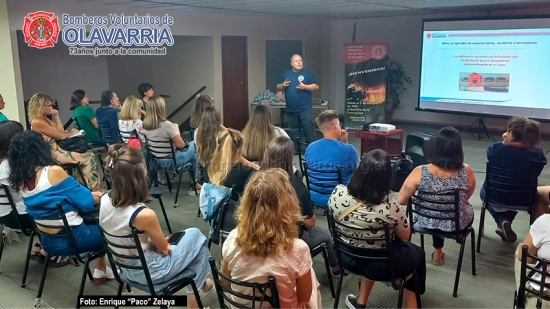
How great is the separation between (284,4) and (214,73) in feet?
8.02

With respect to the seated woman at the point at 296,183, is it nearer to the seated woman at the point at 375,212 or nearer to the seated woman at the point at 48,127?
the seated woman at the point at 375,212

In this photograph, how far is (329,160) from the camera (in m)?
3.57

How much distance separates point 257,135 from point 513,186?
6.58 feet

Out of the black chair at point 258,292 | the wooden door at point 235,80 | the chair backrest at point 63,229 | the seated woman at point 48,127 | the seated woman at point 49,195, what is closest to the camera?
the black chair at point 258,292

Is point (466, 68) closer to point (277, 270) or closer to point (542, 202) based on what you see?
point (542, 202)

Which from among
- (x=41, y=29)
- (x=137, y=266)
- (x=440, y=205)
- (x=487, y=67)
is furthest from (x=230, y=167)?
(x=487, y=67)

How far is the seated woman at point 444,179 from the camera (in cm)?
301

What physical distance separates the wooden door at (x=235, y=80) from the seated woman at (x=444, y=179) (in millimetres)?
6352

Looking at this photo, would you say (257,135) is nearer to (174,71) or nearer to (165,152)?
(165,152)

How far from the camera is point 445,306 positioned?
287cm

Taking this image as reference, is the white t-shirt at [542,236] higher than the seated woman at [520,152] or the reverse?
the reverse

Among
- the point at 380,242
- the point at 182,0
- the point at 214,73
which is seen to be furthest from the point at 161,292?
the point at 214,73

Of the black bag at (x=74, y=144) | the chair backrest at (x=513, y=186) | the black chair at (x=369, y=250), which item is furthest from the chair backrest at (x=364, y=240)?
the black bag at (x=74, y=144)

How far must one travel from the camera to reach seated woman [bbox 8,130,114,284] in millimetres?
2768
